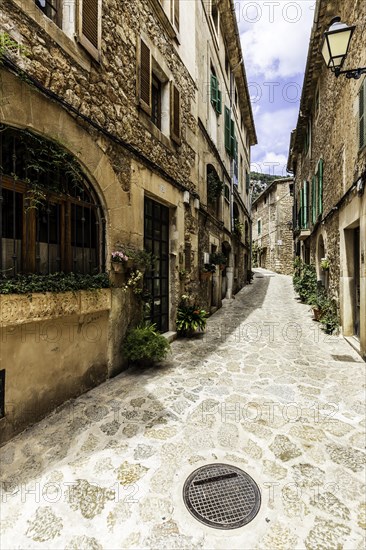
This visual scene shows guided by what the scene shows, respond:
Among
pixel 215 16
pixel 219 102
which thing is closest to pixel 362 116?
pixel 219 102

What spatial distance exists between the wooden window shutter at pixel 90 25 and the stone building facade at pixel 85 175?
2cm

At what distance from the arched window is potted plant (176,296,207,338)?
303cm

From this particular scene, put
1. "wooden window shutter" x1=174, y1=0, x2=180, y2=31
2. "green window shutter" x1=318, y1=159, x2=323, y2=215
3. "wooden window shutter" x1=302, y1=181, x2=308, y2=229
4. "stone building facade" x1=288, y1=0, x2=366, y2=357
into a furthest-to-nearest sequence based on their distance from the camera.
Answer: "wooden window shutter" x1=302, y1=181, x2=308, y2=229 < "green window shutter" x1=318, y1=159, x2=323, y2=215 < "wooden window shutter" x1=174, y1=0, x2=180, y2=31 < "stone building facade" x1=288, y1=0, x2=366, y2=357

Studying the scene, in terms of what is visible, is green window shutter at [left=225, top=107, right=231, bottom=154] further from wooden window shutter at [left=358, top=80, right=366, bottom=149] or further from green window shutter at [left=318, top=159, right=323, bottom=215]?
wooden window shutter at [left=358, top=80, right=366, bottom=149]

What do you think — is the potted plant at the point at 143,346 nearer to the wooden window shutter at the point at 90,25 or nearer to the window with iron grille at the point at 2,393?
the window with iron grille at the point at 2,393

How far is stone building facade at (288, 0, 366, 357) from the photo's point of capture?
17.0 feet

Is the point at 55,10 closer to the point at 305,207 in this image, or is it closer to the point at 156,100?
the point at 156,100

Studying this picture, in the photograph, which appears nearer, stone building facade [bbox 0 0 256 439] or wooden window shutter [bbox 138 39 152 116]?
stone building facade [bbox 0 0 256 439]

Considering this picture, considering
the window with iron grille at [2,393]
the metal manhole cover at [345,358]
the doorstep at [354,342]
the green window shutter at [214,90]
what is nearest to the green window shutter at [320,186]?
the green window shutter at [214,90]

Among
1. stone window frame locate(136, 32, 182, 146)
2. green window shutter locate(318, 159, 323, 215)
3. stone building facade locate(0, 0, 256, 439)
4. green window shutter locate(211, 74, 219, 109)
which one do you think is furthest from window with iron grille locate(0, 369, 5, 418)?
green window shutter locate(211, 74, 219, 109)

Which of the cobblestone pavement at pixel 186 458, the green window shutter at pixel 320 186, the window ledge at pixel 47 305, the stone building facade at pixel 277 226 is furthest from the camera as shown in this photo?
Result: the stone building facade at pixel 277 226

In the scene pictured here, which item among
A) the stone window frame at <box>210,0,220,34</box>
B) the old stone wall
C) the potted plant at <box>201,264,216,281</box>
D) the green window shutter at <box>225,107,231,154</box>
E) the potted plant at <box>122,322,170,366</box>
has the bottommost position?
the potted plant at <box>122,322,170,366</box>

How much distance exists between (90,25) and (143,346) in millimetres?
4824

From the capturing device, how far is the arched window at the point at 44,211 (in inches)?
115
